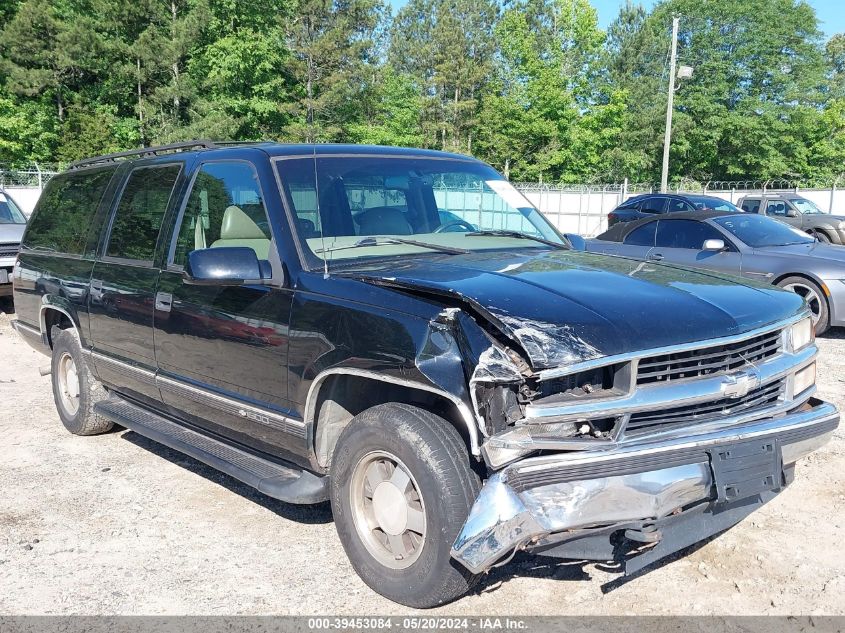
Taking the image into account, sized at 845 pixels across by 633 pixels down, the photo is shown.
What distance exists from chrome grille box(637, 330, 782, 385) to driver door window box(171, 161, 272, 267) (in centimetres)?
Result: 199

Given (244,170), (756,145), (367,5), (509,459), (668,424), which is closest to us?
(509,459)

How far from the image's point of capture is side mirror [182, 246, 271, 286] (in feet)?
11.7

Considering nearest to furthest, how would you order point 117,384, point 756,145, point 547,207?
point 117,384, point 547,207, point 756,145

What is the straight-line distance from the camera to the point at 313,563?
12.5ft

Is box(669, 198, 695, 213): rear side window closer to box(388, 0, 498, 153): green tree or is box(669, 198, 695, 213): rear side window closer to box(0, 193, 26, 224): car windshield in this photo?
box(0, 193, 26, 224): car windshield

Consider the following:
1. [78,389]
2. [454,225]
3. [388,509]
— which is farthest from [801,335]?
[78,389]

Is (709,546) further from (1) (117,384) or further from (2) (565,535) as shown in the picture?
(1) (117,384)

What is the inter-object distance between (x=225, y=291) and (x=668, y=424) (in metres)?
2.29

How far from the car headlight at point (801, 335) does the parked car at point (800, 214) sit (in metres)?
19.0

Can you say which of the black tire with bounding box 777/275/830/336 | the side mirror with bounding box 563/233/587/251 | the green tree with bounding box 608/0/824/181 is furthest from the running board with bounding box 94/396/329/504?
the green tree with bounding box 608/0/824/181

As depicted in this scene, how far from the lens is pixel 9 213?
12.8 metres

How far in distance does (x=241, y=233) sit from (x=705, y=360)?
7.96ft

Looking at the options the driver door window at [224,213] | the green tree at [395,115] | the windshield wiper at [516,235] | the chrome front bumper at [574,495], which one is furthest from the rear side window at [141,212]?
the green tree at [395,115]

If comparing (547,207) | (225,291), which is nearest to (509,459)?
(225,291)
